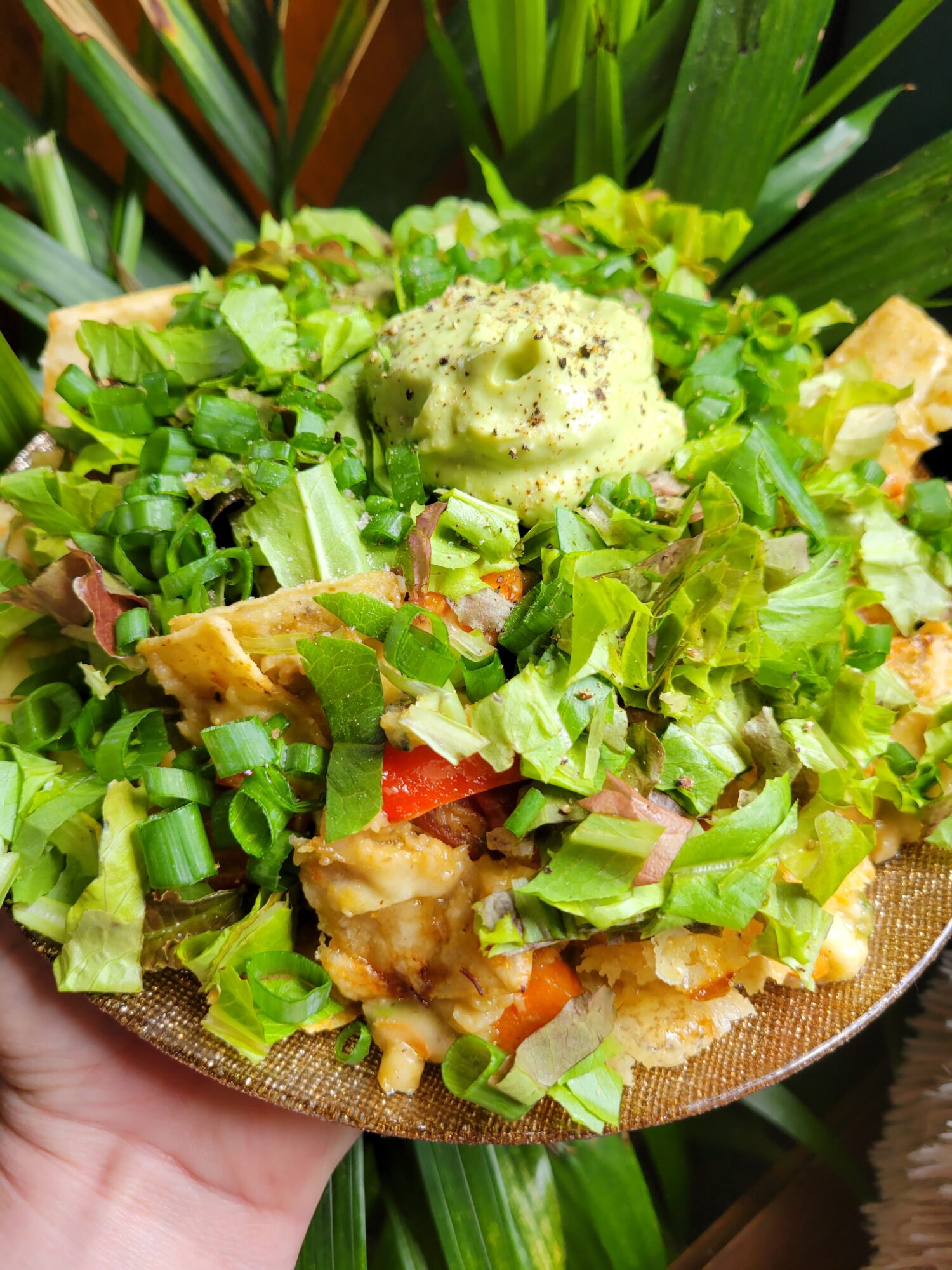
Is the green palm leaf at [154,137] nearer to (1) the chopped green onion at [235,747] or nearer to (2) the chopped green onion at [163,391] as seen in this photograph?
(2) the chopped green onion at [163,391]

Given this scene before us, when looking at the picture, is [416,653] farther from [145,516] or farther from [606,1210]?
[606,1210]

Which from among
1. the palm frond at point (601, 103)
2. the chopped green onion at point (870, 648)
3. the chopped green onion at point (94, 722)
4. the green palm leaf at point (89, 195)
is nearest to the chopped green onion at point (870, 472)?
the chopped green onion at point (870, 648)

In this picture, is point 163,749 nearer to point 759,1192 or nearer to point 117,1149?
point 117,1149

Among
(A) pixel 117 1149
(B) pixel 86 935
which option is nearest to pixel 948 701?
(B) pixel 86 935

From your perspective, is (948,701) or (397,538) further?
(948,701)

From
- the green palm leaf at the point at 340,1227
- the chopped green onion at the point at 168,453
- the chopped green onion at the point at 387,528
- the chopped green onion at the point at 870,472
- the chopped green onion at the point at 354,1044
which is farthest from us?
the green palm leaf at the point at 340,1227

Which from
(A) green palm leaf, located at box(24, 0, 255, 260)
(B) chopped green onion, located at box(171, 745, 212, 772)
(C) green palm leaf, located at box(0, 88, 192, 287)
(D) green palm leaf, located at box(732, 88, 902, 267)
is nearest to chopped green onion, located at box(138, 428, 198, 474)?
(B) chopped green onion, located at box(171, 745, 212, 772)

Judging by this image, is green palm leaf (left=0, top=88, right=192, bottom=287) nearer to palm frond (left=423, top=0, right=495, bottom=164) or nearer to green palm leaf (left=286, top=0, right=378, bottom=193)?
green palm leaf (left=286, top=0, right=378, bottom=193)
